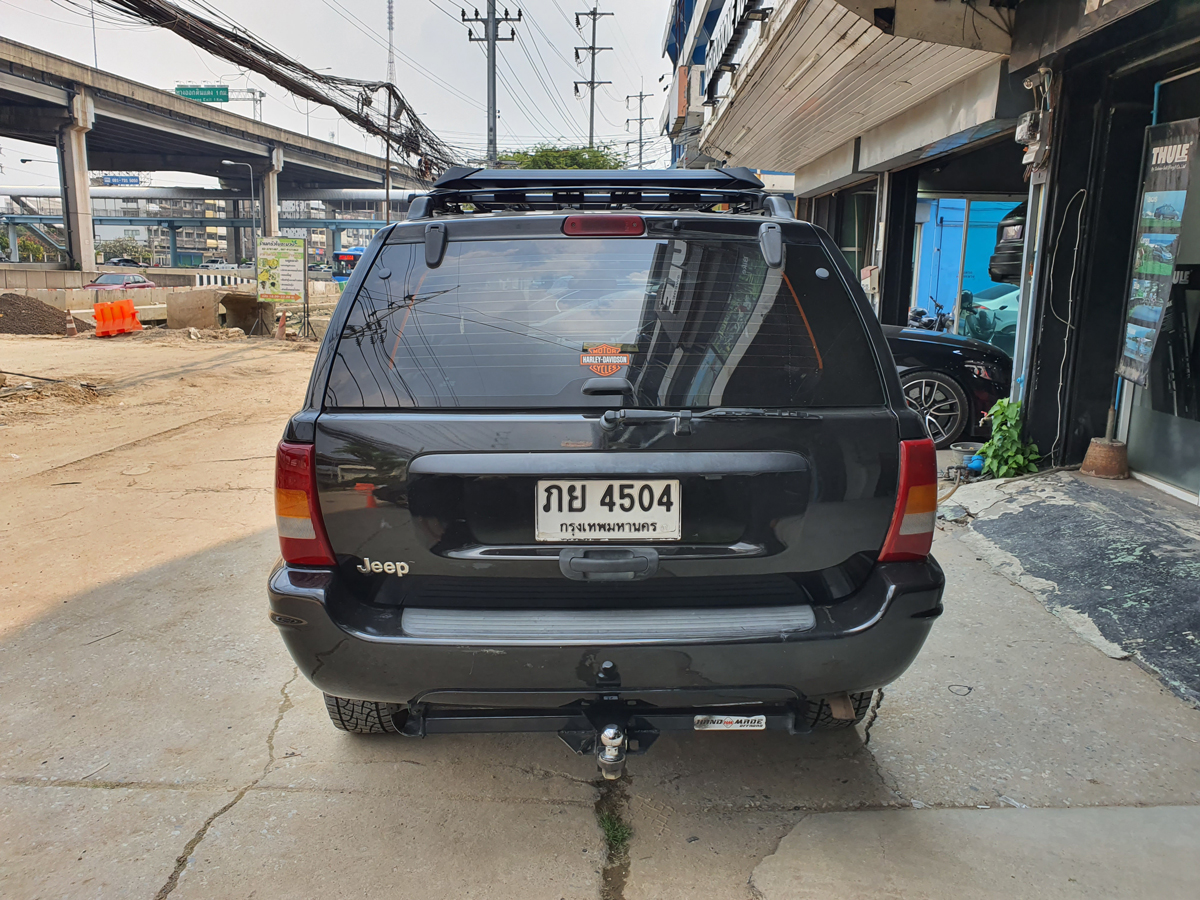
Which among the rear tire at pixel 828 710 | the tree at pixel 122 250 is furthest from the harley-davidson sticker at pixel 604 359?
the tree at pixel 122 250

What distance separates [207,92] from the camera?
56.4 metres

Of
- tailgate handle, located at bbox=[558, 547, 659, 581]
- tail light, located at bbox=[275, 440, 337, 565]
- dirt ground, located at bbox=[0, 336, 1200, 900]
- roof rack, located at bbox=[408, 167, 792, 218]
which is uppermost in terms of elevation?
roof rack, located at bbox=[408, 167, 792, 218]

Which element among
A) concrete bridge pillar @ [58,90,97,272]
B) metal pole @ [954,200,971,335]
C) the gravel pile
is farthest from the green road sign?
metal pole @ [954,200,971,335]

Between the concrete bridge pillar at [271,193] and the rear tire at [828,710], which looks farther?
the concrete bridge pillar at [271,193]

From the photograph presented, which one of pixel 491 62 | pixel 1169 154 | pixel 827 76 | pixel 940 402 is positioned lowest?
pixel 940 402

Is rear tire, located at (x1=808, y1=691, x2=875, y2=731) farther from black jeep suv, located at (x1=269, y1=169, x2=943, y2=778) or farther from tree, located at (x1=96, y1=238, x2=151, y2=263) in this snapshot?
tree, located at (x1=96, y1=238, x2=151, y2=263)

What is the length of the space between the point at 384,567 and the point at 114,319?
Answer: 2102 cm

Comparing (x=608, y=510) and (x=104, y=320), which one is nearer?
(x=608, y=510)

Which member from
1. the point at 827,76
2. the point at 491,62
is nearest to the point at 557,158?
the point at 491,62

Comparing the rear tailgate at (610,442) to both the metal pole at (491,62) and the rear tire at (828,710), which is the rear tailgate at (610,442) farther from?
the metal pole at (491,62)

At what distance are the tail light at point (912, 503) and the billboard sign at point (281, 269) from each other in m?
19.3

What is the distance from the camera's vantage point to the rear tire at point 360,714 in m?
2.80

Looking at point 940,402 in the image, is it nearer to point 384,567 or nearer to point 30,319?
point 384,567

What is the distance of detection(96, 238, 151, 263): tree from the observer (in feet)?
369
